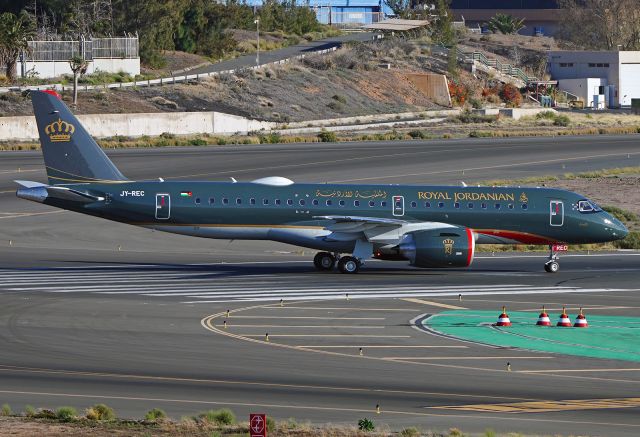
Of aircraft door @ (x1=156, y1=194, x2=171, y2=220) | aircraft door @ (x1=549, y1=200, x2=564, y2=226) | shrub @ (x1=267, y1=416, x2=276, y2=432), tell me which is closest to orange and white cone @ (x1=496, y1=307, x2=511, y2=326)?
aircraft door @ (x1=549, y1=200, x2=564, y2=226)

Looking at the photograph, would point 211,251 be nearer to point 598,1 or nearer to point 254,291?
point 254,291

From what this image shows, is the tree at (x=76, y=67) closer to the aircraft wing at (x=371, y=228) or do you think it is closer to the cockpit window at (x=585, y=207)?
the aircraft wing at (x=371, y=228)

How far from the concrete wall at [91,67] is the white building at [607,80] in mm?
59626

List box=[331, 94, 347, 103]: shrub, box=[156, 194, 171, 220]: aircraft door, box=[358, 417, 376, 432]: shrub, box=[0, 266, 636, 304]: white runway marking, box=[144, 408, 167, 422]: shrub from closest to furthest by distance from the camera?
box=[358, 417, 376, 432]: shrub → box=[144, 408, 167, 422]: shrub → box=[0, 266, 636, 304]: white runway marking → box=[156, 194, 171, 220]: aircraft door → box=[331, 94, 347, 103]: shrub

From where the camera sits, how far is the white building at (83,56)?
373 ft

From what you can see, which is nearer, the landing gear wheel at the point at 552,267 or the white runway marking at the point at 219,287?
the white runway marking at the point at 219,287

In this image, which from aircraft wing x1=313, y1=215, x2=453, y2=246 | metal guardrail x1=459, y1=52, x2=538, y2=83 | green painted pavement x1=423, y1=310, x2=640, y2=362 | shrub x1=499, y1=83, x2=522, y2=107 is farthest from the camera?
metal guardrail x1=459, y1=52, x2=538, y2=83

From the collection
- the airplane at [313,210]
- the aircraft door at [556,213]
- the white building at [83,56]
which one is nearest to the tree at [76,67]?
the white building at [83,56]

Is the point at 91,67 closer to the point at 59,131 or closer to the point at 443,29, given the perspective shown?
the point at 443,29

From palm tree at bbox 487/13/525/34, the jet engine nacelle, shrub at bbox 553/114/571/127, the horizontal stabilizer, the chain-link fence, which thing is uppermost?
palm tree at bbox 487/13/525/34

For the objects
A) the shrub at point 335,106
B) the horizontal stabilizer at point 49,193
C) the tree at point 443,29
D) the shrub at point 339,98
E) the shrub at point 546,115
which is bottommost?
the horizontal stabilizer at point 49,193

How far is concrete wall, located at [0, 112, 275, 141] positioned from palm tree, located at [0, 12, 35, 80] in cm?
1715

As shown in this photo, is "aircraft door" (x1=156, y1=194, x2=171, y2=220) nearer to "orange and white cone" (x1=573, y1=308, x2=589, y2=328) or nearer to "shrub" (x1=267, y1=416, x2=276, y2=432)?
"orange and white cone" (x1=573, y1=308, x2=589, y2=328)

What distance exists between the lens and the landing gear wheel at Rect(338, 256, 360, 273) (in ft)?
157
